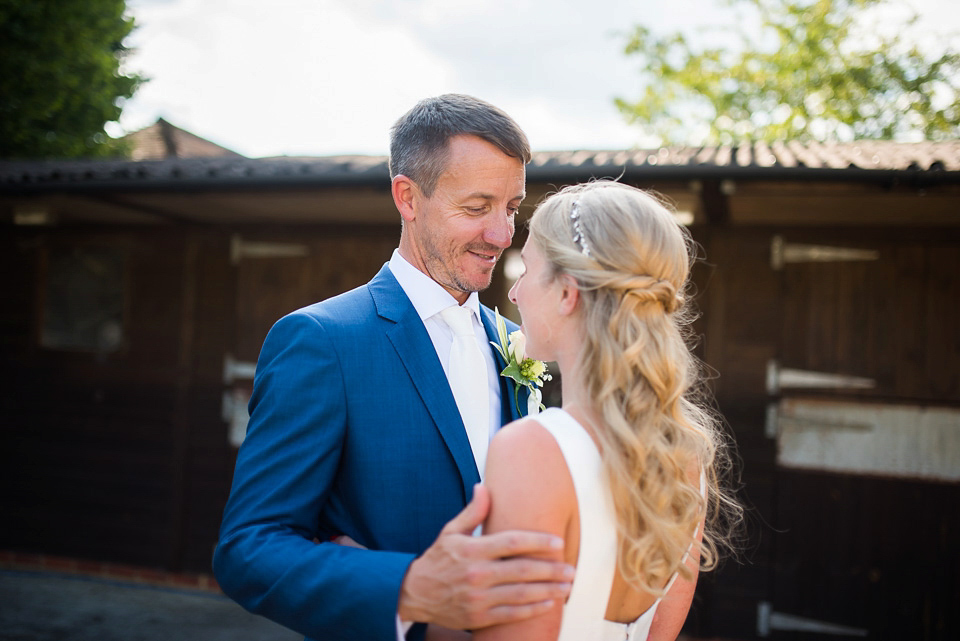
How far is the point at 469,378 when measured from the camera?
5.98 feet

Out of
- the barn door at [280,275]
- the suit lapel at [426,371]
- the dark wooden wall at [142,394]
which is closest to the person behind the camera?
the suit lapel at [426,371]

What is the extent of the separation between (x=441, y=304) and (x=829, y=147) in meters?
4.62

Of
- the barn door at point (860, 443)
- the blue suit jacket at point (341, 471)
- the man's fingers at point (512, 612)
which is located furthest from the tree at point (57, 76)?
the man's fingers at point (512, 612)

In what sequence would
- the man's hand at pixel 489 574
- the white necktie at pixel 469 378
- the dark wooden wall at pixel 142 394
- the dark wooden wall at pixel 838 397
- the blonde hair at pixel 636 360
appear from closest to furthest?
the man's hand at pixel 489 574
the blonde hair at pixel 636 360
the white necktie at pixel 469 378
the dark wooden wall at pixel 838 397
the dark wooden wall at pixel 142 394

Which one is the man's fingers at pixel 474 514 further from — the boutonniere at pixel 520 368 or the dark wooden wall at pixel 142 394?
the dark wooden wall at pixel 142 394

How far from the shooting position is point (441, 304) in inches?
71.6

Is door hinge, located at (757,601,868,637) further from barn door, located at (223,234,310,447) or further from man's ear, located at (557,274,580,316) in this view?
man's ear, located at (557,274,580,316)

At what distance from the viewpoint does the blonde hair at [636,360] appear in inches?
50.5

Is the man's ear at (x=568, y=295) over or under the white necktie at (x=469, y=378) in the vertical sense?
over

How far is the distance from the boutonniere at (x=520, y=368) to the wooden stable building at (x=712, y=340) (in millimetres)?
2282

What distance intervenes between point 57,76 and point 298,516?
42.2ft

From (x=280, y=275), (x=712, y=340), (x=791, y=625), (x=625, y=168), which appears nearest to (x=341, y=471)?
(x=625, y=168)

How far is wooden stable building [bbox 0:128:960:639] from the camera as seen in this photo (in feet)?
15.1

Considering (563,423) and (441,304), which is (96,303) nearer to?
(441,304)
